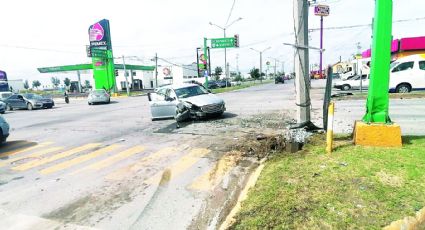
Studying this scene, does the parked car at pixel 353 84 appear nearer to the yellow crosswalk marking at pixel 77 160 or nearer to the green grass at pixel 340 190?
the green grass at pixel 340 190

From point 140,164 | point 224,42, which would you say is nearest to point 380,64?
point 140,164

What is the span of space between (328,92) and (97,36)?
48.4 meters

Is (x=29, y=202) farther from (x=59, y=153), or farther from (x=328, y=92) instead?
(x=328, y=92)

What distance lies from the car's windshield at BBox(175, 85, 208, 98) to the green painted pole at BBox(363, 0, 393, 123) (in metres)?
8.64

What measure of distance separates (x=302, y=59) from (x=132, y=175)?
205 inches

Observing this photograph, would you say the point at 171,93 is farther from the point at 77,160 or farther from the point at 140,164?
the point at 140,164

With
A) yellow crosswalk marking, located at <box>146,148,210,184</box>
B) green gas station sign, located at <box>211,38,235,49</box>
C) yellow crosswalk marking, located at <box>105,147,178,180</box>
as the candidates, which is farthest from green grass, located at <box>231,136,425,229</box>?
green gas station sign, located at <box>211,38,235,49</box>

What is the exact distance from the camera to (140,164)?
24.4 ft

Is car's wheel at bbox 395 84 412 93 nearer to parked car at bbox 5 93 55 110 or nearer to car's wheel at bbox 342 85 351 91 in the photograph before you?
car's wheel at bbox 342 85 351 91

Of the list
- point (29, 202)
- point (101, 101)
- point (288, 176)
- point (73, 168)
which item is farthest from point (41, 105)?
point (288, 176)

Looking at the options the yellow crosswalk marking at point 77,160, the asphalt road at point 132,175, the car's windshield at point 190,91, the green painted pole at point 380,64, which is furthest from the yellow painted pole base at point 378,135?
the car's windshield at point 190,91

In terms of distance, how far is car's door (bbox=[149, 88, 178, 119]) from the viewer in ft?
45.3

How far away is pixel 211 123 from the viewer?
12.3 metres

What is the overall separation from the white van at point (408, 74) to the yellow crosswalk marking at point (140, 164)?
649 inches
